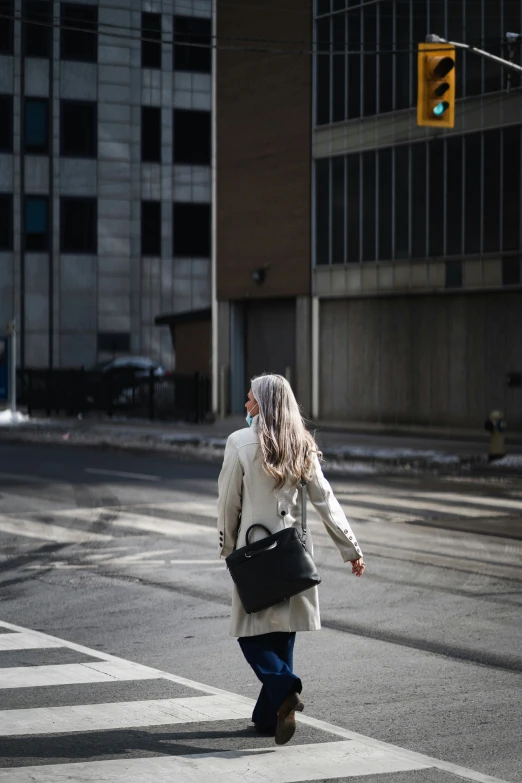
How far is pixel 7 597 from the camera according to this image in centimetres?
1048

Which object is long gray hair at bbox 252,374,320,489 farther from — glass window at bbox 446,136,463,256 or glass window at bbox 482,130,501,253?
glass window at bbox 446,136,463,256

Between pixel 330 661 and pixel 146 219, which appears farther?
pixel 146 219

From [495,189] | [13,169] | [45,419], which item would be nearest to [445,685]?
[495,189]

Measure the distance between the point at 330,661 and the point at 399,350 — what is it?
25.2 metres

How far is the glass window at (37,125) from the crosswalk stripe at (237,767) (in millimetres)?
50609

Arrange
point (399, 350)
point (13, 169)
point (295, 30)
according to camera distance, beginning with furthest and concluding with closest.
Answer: point (13, 169) → point (295, 30) → point (399, 350)

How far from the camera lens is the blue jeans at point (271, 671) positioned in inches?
242

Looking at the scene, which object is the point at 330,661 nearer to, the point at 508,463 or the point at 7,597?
the point at 7,597

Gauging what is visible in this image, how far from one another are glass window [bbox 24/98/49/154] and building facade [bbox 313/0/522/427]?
21.8 m

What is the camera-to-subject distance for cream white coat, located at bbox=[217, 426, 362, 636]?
6.30 m

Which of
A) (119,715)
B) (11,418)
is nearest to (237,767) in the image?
(119,715)

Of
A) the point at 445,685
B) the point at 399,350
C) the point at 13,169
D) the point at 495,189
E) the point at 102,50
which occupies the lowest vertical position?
the point at 445,685

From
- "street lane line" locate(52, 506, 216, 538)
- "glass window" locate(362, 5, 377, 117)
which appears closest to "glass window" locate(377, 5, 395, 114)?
"glass window" locate(362, 5, 377, 117)

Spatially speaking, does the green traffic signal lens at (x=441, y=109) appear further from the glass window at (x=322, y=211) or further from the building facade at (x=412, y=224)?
the glass window at (x=322, y=211)
